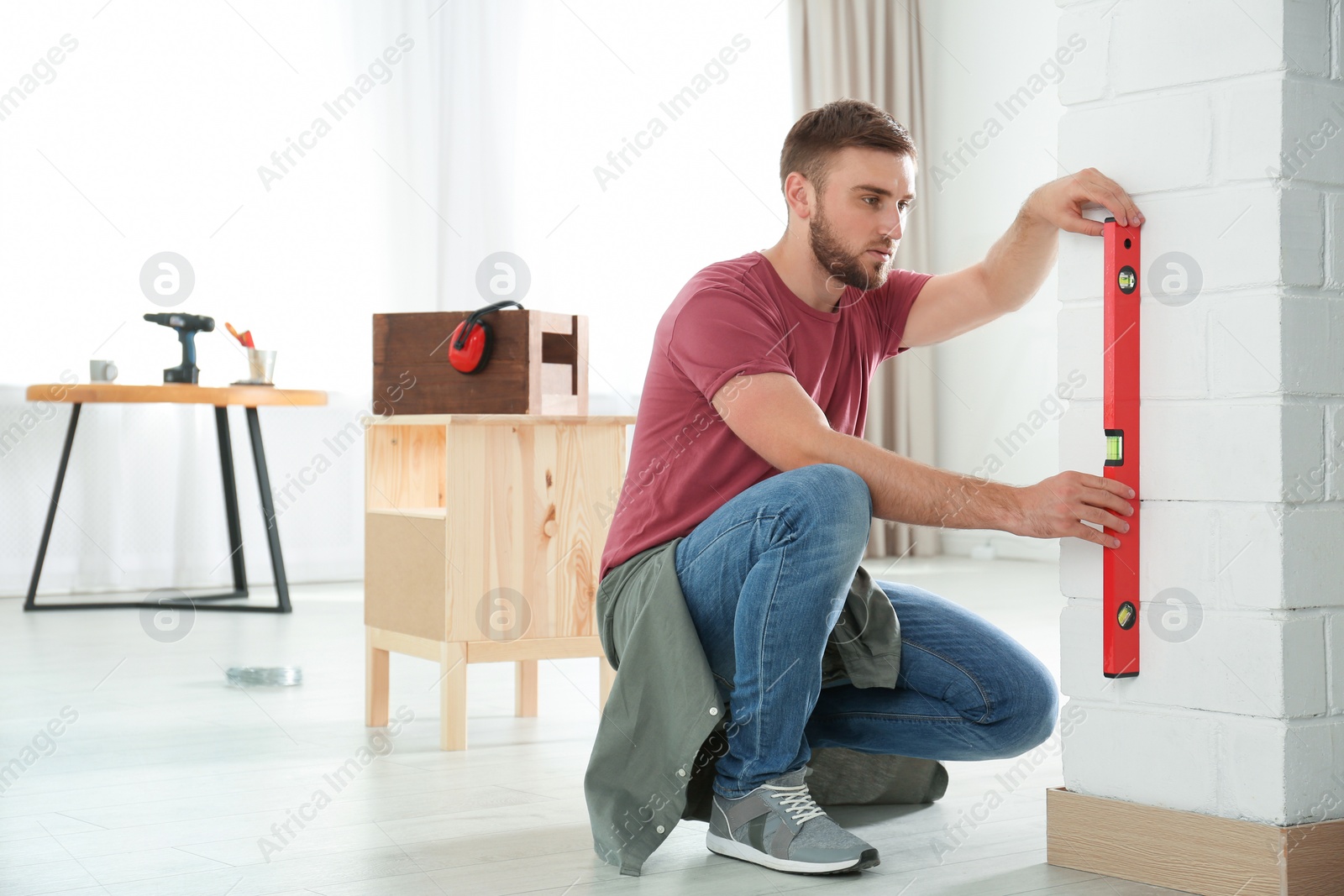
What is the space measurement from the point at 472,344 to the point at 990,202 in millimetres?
3541

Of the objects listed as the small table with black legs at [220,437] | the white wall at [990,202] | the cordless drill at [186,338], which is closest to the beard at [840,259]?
the small table with black legs at [220,437]

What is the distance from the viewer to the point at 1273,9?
121 cm

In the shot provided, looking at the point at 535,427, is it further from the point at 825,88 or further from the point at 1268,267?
the point at 825,88

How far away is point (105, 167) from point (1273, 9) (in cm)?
360

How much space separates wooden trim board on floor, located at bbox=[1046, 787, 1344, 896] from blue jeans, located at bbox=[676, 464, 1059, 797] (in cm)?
17

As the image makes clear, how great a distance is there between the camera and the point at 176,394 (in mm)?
3559

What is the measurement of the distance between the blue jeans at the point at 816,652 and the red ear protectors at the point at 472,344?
721mm

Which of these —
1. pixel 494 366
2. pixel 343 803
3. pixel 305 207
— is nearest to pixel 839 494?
pixel 343 803

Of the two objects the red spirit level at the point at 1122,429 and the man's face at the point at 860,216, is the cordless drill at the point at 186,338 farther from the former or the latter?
the red spirit level at the point at 1122,429

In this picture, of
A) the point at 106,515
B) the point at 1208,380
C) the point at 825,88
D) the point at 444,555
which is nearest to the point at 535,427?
the point at 444,555

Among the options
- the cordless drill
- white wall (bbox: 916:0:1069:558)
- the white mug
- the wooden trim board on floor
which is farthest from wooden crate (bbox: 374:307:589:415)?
white wall (bbox: 916:0:1069:558)

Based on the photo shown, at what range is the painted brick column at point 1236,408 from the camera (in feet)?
3.95

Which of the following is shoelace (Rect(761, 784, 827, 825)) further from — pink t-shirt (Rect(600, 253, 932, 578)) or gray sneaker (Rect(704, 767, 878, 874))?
pink t-shirt (Rect(600, 253, 932, 578))

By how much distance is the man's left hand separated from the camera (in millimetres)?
1305
